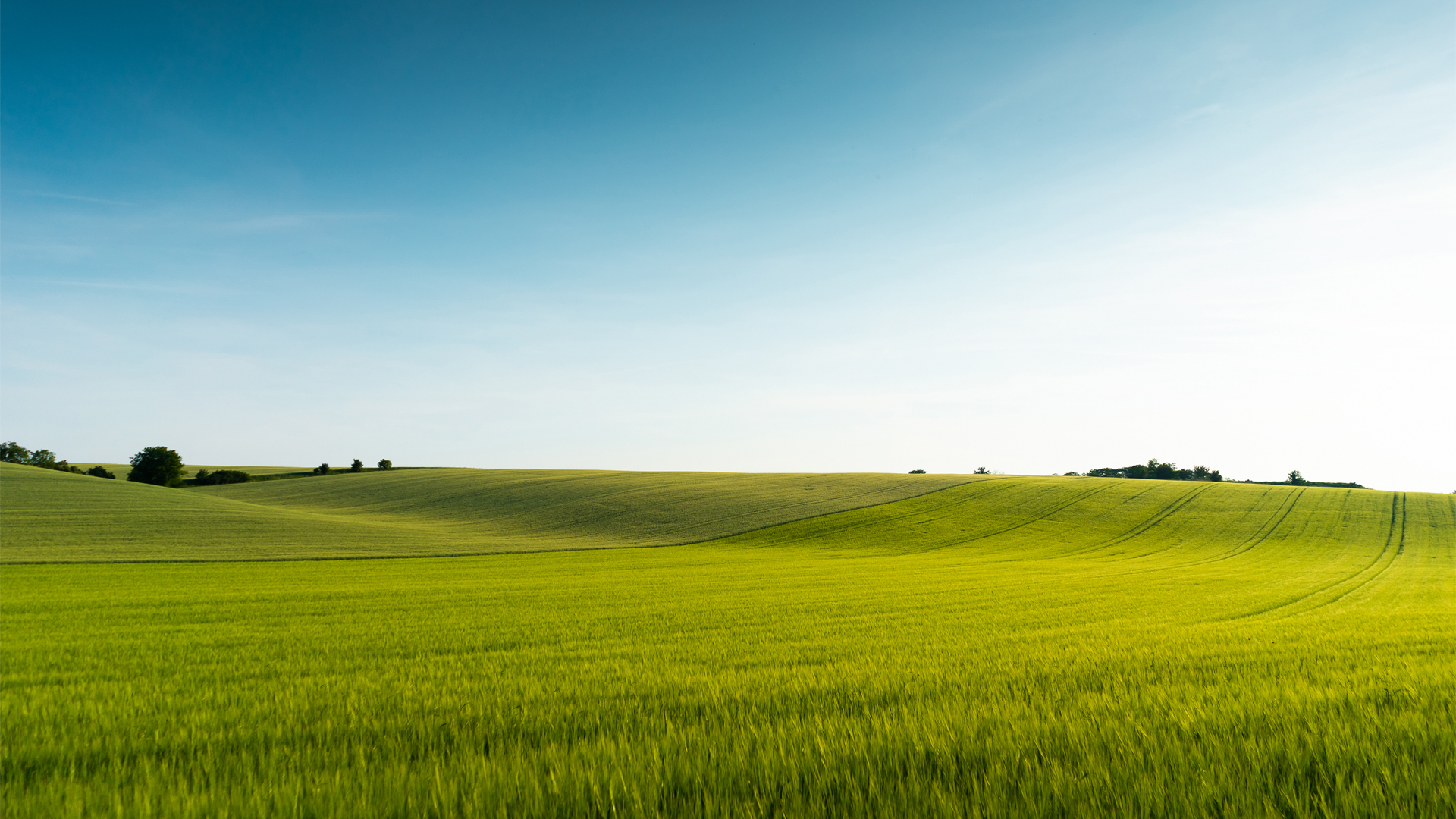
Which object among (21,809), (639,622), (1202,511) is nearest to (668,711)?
(21,809)

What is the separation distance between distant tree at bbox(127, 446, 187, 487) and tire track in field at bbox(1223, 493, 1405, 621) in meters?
102

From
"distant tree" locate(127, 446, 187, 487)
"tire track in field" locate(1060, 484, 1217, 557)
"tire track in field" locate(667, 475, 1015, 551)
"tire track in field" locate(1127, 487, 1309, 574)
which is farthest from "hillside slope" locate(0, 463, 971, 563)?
"tire track in field" locate(1127, 487, 1309, 574)

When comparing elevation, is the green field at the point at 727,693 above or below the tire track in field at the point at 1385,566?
above

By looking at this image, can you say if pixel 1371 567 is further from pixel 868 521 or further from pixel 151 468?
pixel 151 468

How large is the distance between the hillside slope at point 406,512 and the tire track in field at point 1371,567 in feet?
103

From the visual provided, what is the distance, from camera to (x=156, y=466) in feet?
254

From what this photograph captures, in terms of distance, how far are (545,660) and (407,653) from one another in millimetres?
2420

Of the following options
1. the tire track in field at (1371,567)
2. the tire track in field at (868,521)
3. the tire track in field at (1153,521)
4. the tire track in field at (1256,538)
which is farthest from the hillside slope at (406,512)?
the tire track in field at (1371,567)

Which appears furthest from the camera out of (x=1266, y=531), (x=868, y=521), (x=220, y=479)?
(x=220, y=479)

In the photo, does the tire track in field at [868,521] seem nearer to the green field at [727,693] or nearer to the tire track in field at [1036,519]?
the tire track in field at [1036,519]

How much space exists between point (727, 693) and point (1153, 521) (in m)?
53.4

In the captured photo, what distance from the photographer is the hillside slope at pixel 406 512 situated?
35.3 m

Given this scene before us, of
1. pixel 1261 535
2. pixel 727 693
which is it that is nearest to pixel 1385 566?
pixel 1261 535

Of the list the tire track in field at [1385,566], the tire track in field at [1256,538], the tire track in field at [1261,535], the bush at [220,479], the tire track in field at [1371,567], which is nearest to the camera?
the tire track in field at [1371,567]
